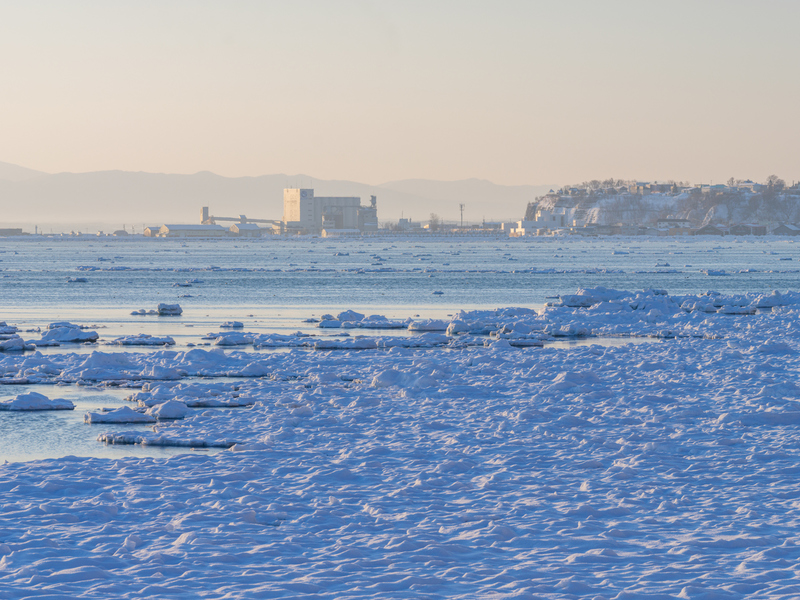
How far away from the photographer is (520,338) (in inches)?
996

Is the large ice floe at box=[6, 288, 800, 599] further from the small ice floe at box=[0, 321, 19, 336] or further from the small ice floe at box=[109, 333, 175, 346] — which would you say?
the small ice floe at box=[0, 321, 19, 336]

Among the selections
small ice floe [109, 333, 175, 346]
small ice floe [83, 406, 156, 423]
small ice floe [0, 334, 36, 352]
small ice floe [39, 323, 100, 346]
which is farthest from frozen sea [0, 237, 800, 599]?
small ice floe [0, 334, 36, 352]

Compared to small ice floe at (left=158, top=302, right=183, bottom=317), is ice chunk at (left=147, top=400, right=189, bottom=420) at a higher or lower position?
lower

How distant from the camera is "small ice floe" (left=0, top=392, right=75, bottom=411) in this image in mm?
14852

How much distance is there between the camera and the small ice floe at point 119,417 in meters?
14.0

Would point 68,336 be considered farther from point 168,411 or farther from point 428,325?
point 168,411

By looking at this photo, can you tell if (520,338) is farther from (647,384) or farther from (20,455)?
(20,455)

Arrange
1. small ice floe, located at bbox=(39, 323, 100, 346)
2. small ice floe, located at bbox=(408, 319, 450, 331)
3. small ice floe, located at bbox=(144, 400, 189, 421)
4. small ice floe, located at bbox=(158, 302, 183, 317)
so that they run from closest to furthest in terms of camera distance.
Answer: small ice floe, located at bbox=(144, 400, 189, 421) < small ice floe, located at bbox=(39, 323, 100, 346) < small ice floe, located at bbox=(408, 319, 450, 331) < small ice floe, located at bbox=(158, 302, 183, 317)

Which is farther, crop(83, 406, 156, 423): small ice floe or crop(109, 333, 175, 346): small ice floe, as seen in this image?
crop(109, 333, 175, 346): small ice floe

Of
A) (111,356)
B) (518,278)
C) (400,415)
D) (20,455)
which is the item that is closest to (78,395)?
(111,356)

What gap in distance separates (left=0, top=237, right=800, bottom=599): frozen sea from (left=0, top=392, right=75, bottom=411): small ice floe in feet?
0.90

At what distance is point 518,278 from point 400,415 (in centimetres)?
4652

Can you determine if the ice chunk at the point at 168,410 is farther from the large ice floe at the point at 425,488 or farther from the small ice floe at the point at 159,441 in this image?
the small ice floe at the point at 159,441

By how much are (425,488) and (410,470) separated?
769mm
